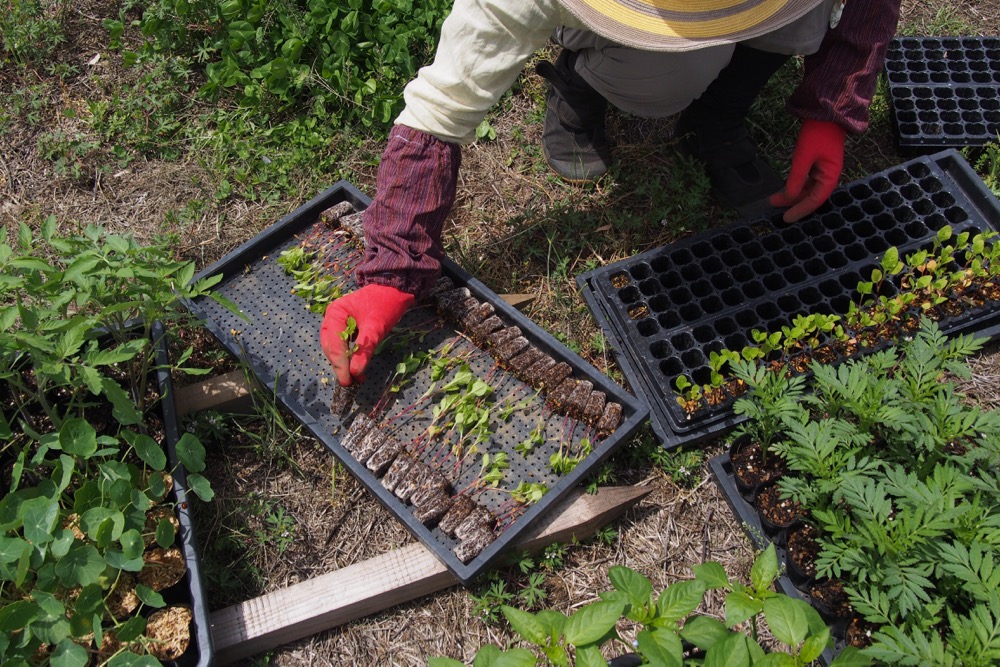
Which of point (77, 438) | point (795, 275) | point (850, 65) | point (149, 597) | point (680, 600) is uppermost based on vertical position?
point (850, 65)

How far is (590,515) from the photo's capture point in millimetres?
2242

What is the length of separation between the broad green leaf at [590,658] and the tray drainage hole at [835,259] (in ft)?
5.88

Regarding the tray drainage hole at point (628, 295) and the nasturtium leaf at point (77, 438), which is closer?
the nasturtium leaf at point (77, 438)

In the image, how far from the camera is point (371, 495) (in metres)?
2.44

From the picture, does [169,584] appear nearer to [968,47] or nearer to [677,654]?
[677,654]

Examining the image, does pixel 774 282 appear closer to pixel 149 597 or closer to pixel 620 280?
pixel 620 280

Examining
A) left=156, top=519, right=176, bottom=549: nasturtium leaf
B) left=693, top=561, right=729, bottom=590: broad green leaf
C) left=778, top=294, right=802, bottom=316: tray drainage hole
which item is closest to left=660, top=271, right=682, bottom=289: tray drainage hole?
left=778, top=294, right=802, bottom=316: tray drainage hole

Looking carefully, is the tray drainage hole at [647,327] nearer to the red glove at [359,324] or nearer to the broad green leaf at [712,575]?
the red glove at [359,324]

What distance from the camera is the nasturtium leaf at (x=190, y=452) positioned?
1.96 m

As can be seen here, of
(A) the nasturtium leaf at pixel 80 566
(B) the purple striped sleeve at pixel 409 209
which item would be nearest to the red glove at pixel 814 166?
(B) the purple striped sleeve at pixel 409 209

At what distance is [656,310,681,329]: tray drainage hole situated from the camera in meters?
2.55

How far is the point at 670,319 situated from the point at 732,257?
342 millimetres

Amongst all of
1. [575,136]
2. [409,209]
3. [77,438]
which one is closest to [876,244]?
[575,136]

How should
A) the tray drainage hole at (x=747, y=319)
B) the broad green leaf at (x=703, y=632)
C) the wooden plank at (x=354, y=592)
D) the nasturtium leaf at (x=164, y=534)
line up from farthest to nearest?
the tray drainage hole at (x=747, y=319)
the wooden plank at (x=354, y=592)
the nasturtium leaf at (x=164, y=534)
the broad green leaf at (x=703, y=632)
